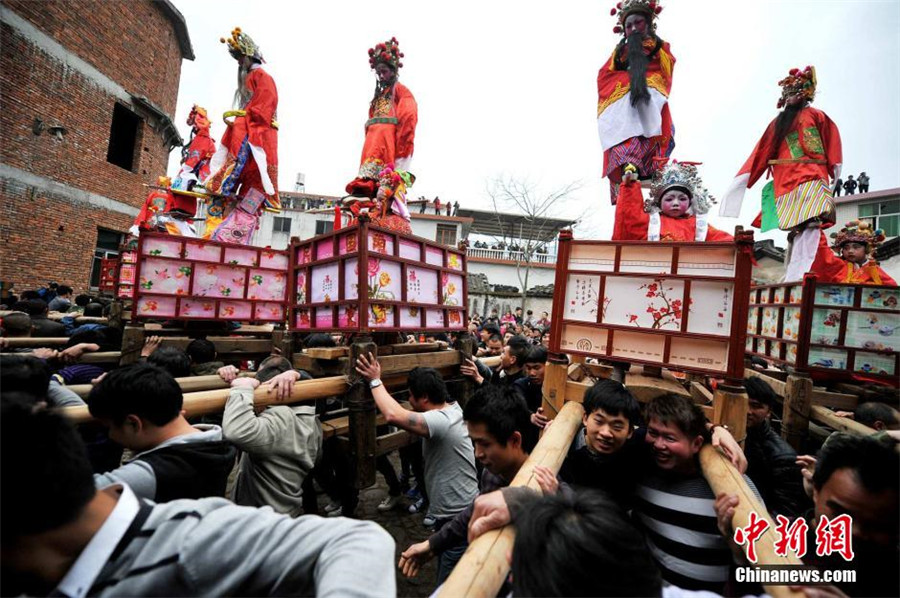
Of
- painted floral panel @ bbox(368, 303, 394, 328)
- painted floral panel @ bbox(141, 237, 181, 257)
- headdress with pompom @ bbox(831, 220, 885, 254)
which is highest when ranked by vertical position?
headdress with pompom @ bbox(831, 220, 885, 254)

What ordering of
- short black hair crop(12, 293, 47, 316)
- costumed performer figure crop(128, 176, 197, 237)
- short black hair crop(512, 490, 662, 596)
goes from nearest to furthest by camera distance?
short black hair crop(512, 490, 662, 596) < short black hair crop(12, 293, 47, 316) < costumed performer figure crop(128, 176, 197, 237)

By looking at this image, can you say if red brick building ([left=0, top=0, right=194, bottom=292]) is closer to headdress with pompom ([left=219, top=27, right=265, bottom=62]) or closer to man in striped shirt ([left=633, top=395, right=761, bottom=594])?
headdress with pompom ([left=219, top=27, right=265, bottom=62])

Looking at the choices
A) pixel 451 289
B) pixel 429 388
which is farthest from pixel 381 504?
pixel 451 289

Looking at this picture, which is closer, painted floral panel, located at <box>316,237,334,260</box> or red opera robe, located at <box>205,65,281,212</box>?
painted floral panel, located at <box>316,237,334,260</box>

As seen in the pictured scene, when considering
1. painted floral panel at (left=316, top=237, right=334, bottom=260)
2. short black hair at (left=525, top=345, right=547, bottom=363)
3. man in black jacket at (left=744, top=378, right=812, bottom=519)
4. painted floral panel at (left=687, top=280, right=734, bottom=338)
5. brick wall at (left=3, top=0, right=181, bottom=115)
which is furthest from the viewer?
brick wall at (left=3, top=0, right=181, bottom=115)

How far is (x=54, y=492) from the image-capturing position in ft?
3.14

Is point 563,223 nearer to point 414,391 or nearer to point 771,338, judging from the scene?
point 771,338

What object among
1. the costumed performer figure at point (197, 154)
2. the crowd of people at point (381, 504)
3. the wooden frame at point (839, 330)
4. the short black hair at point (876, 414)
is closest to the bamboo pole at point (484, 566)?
the crowd of people at point (381, 504)

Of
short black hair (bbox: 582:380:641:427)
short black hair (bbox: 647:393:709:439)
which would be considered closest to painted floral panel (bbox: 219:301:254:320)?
short black hair (bbox: 582:380:641:427)

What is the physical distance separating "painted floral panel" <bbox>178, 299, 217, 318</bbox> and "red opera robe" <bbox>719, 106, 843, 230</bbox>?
6.54 m

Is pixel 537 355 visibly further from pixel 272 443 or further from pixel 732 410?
pixel 272 443

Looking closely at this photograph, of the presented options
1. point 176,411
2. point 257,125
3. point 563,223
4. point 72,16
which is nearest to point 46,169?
point 72,16

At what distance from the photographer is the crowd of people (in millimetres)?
962

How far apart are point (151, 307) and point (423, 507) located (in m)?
4.05
